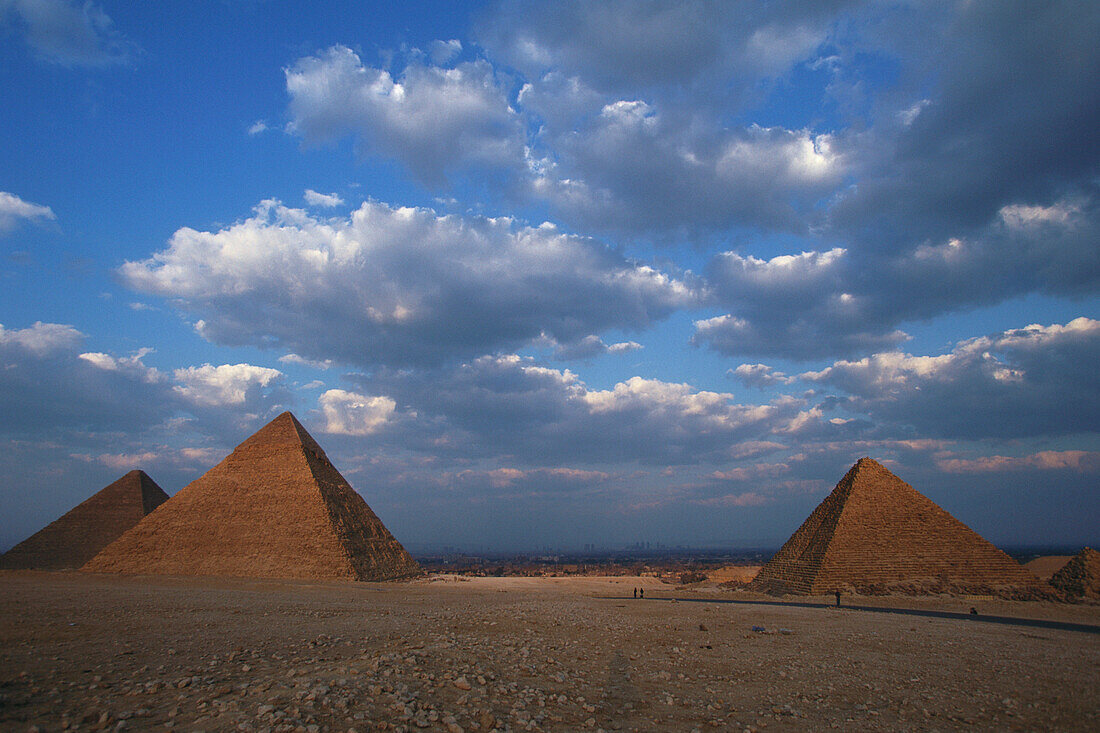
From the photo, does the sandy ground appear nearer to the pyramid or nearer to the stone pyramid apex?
the stone pyramid apex

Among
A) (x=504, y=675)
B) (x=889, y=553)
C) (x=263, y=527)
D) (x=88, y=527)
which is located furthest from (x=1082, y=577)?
(x=88, y=527)

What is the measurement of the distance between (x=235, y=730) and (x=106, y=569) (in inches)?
2020

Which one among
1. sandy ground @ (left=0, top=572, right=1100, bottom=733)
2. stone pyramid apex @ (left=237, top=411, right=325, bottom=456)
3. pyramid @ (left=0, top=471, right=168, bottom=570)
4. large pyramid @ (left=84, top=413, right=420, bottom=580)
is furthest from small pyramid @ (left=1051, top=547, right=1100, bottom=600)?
pyramid @ (left=0, top=471, right=168, bottom=570)

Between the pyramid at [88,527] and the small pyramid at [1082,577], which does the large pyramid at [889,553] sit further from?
the pyramid at [88,527]

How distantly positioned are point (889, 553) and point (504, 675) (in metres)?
35.0

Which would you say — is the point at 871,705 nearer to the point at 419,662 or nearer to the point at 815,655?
the point at 815,655

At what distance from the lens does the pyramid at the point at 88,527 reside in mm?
55844

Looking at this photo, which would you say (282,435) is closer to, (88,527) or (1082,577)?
(88,527)

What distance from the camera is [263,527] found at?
4434cm

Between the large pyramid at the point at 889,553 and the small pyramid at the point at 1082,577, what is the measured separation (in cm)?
130

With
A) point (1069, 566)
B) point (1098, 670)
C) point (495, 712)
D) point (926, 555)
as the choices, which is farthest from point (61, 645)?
point (1069, 566)

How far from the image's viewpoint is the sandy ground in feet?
22.3

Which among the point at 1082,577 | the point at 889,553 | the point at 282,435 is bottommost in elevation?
the point at 1082,577

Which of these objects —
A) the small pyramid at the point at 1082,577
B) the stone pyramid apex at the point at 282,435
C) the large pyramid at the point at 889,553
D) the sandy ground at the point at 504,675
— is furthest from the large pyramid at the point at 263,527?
the small pyramid at the point at 1082,577
